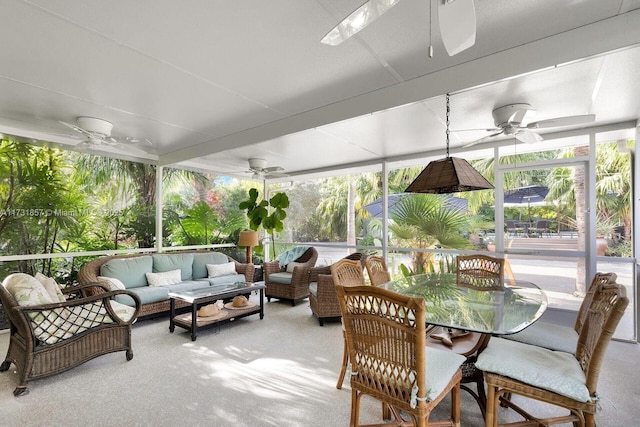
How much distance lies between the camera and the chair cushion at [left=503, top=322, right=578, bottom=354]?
1.99m

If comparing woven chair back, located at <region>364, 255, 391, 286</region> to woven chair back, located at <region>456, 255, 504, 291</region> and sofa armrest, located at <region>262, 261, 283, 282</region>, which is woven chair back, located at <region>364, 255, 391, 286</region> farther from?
sofa armrest, located at <region>262, 261, 283, 282</region>

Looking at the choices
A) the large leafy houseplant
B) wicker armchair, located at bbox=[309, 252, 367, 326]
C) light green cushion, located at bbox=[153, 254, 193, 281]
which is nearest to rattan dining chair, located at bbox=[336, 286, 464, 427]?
wicker armchair, located at bbox=[309, 252, 367, 326]

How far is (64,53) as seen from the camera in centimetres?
220

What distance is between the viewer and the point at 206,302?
378 cm

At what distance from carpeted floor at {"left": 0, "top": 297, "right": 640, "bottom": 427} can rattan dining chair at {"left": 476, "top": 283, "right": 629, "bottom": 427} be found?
0.53 metres

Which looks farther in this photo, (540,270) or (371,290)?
(540,270)

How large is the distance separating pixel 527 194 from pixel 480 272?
1644 mm

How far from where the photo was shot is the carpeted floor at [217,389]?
6.63ft

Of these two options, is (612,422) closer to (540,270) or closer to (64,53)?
(540,270)

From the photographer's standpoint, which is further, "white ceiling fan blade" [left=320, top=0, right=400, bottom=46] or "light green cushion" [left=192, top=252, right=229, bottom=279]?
"light green cushion" [left=192, top=252, right=229, bottom=279]

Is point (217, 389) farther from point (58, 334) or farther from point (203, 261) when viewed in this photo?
point (203, 261)

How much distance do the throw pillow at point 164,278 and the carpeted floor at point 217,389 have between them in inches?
40.8

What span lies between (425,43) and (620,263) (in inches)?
149

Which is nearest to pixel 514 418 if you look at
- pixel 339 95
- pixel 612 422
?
pixel 612 422
